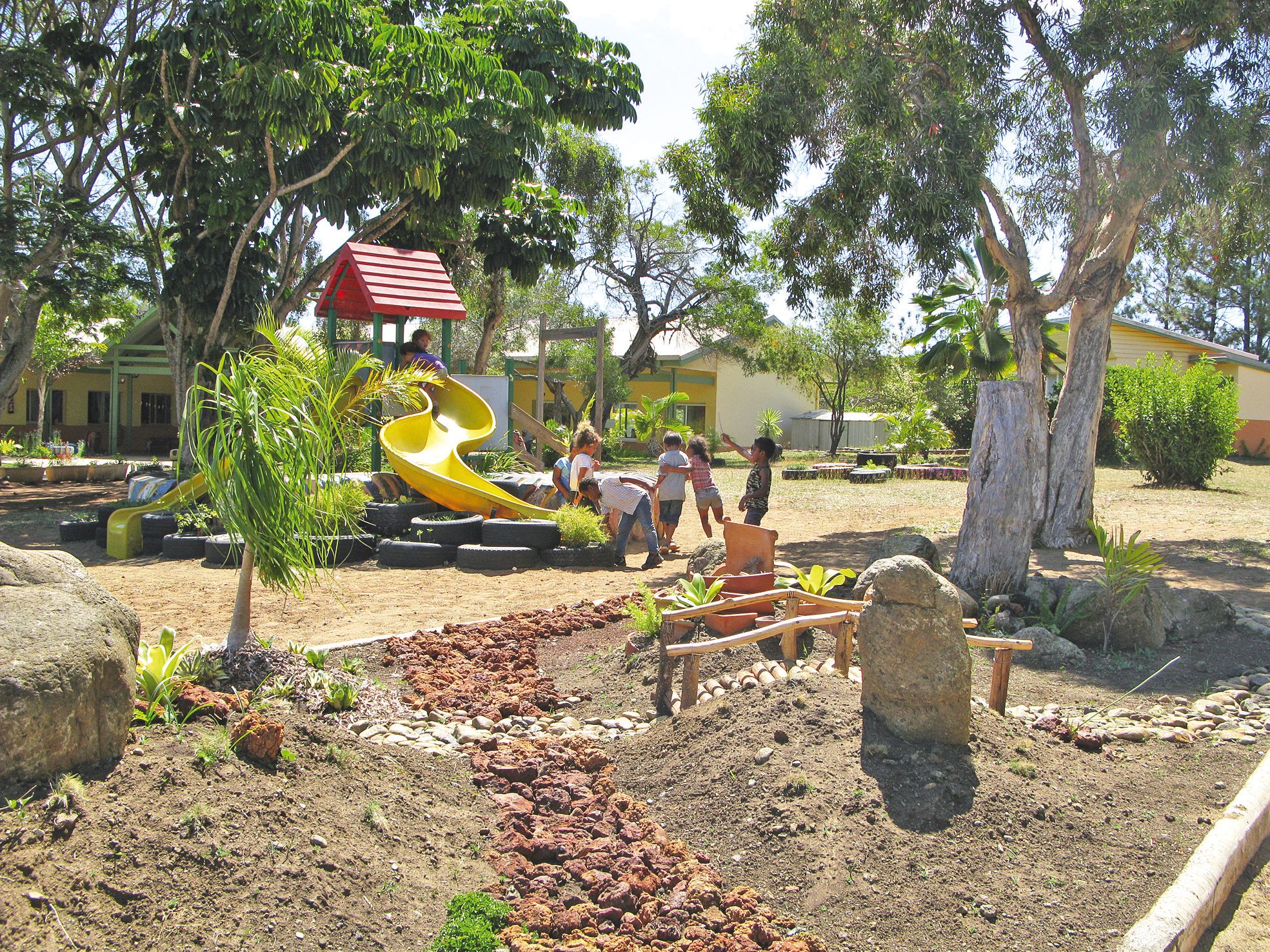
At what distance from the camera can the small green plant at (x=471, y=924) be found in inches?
125

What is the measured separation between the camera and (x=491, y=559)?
1048cm

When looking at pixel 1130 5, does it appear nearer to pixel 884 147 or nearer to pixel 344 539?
pixel 884 147

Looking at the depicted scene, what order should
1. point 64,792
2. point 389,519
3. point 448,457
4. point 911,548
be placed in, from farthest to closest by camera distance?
point 448,457
point 389,519
point 911,548
point 64,792

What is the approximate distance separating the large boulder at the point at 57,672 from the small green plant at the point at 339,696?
152cm

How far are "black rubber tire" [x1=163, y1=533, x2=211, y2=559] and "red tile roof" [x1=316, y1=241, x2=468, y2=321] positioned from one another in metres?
Answer: 4.58

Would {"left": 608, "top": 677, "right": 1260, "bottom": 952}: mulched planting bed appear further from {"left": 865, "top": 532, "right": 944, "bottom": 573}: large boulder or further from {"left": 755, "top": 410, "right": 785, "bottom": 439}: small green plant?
{"left": 755, "top": 410, "right": 785, "bottom": 439}: small green plant

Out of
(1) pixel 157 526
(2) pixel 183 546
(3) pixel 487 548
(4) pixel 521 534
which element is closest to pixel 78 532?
(1) pixel 157 526

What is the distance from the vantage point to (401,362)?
566 inches

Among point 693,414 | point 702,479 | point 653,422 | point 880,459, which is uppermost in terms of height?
point 693,414

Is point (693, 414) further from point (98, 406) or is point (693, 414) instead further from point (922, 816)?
point (922, 816)

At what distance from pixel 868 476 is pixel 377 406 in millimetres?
14436

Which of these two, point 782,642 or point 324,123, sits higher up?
point 324,123

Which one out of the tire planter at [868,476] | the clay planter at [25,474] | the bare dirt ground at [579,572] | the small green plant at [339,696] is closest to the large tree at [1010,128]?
the bare dirt ground at [579,572]

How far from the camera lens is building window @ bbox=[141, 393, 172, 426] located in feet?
108
